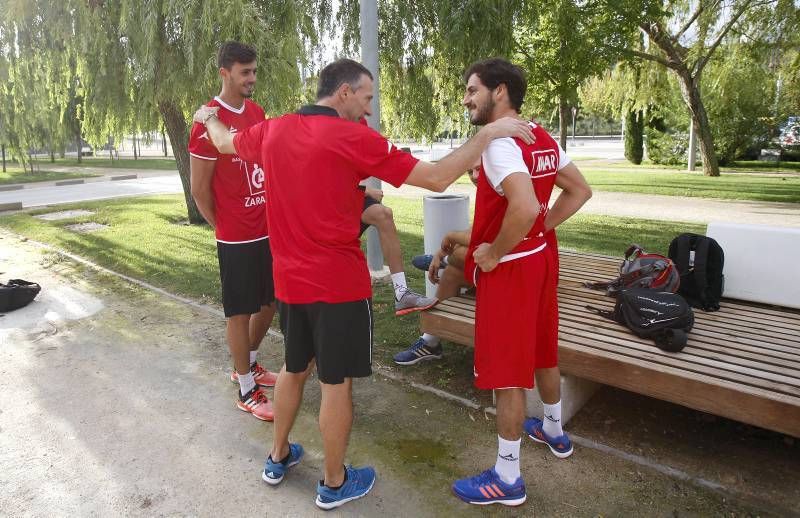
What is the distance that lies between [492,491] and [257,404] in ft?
5.49

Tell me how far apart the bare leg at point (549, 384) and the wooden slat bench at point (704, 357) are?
0.26 meters

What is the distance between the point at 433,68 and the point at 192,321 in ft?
16.7

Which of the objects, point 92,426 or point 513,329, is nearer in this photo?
point 513,329

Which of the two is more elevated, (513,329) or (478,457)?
(513,329)

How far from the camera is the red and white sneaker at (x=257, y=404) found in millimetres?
3590

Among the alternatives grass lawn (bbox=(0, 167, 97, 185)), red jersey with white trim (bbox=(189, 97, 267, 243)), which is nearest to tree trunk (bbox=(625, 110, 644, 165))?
grass lawn (bbox=(0, 167, 97, 185))

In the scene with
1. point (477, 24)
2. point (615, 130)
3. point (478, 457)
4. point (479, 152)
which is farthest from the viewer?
point (615, 130)

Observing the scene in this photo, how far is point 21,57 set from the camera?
31.8 ft

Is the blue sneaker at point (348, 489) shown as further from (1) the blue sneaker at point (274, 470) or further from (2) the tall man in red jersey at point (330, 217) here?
(1) the blue sneaker at point (274, 470)

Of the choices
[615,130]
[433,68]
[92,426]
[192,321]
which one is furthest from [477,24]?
[615,130]

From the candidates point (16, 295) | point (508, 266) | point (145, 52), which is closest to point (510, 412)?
point (508, 266)

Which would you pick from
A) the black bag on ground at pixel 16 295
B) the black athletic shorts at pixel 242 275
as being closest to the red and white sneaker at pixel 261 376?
the black athletic shorts at pixel 242 275

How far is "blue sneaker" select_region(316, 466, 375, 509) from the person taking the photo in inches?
107

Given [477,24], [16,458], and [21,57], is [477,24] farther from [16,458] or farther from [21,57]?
[21,57]
